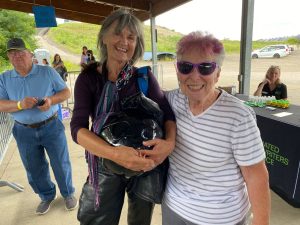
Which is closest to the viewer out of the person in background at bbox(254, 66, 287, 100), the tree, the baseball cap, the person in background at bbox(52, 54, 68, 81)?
the baseball cap

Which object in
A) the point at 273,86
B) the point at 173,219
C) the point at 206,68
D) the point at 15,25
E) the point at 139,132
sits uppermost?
the point at 15,25

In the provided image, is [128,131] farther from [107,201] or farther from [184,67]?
[107,201]

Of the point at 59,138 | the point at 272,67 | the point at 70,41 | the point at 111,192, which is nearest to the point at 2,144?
the point at 59,138

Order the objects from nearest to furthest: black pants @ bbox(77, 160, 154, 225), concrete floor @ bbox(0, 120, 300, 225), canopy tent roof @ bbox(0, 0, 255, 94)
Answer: black pants @ bbox(77, 160, 154, 225)
concrete floor @ bbox(0, 120, 300, 225)
canopy tent roof @ bbox(0, 0, 255, 94)

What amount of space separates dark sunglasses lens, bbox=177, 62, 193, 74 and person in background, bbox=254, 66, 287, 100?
3279 millimetres

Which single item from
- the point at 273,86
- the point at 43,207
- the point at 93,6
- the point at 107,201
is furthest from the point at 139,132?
the point at 93,6

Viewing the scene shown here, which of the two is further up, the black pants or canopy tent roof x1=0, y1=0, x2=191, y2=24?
canopy tent roof x1=0, y1=0, x2=191, y2=24

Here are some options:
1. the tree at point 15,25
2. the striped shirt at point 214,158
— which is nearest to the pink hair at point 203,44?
the striped shirt at point 214,158

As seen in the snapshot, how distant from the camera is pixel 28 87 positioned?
2281 mm

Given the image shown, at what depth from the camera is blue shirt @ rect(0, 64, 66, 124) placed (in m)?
2.27

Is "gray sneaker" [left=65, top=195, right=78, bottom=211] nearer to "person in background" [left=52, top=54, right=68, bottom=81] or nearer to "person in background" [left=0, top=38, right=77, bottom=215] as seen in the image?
"person in background" [left=0, top=38, right=77, bottom=215]

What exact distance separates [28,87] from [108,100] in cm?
145

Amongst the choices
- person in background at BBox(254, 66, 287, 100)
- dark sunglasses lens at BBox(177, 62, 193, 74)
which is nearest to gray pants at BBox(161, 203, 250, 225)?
dark sunglasses lens at BBox(177, 62, 193, 74)

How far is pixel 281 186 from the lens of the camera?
254 centimetres
